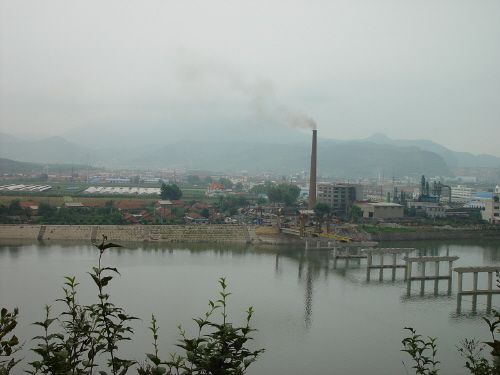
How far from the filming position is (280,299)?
16.8 ft

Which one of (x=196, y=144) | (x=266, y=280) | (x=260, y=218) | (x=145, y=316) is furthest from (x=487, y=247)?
(x=196, y=144)

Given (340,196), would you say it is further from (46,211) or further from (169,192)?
(46,211)

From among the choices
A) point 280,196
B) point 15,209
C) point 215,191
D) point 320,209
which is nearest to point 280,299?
point 320,209

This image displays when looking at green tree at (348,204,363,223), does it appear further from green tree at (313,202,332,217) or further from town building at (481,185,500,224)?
town building at (481,185,500,224)

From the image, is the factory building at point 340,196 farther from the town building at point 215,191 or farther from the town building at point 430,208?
the town building at point 215,191

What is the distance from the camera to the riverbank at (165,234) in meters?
8.72

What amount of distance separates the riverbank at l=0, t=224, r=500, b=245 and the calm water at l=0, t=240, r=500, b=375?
1.98ft

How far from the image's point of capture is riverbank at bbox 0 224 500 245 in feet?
28.6

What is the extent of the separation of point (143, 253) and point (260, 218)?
403 cm

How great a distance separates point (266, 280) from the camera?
598 cm

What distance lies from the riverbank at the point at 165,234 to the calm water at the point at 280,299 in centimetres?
60

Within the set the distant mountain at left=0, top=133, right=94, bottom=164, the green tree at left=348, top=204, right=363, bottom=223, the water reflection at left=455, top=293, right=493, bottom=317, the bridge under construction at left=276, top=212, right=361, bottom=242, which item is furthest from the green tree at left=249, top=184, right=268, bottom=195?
the distant mountain at left=0, top=133, right=94, bottom=164

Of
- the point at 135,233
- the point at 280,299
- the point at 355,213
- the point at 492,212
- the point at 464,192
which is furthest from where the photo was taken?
the point at 464,192

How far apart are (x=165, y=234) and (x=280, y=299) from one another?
4.32 m
